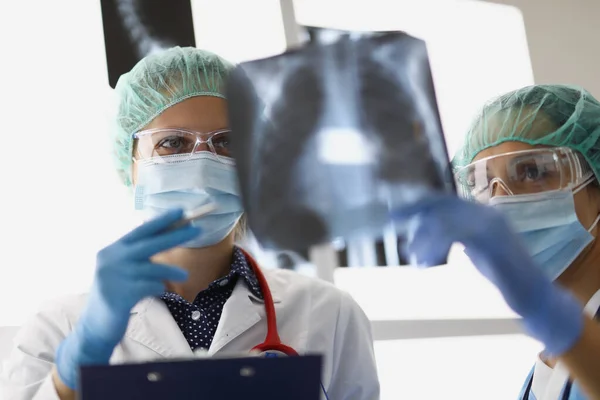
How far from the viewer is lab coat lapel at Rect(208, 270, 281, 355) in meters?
1.52

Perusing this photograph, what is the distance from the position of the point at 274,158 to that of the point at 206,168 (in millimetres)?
212

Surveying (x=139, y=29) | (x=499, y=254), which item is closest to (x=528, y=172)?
(x=499, y=254)

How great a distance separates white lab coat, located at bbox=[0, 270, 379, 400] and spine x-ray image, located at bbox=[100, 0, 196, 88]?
40.6 inches

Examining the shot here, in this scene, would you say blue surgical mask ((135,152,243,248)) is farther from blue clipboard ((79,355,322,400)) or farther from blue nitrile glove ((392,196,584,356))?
blue clipboard ((79,355,322,400))

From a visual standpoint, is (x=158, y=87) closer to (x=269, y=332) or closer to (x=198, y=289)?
(x=198, y=289)

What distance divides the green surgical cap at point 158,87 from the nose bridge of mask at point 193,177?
16 centimetres

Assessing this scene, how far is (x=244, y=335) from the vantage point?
1.57 meters

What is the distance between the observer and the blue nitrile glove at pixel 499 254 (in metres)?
1.26

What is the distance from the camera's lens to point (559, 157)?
1.65 metres

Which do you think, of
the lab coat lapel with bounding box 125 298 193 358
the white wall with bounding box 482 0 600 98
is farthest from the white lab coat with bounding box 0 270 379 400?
the white wall with bounding box 482 0 600 98

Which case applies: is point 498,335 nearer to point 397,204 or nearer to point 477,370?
point 477,370

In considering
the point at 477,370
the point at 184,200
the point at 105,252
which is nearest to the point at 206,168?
the point at 184,200

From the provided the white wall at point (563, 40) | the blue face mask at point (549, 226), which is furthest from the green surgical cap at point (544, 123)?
the white wall at point (563, 40)

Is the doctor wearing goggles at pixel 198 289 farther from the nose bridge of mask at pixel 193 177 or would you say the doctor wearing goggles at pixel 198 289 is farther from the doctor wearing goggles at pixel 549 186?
the doctor wearing goggles at pixel 549 186
